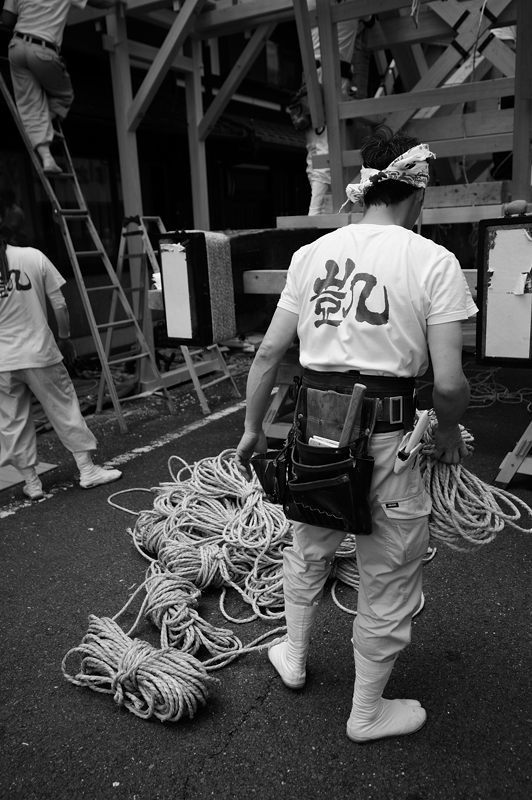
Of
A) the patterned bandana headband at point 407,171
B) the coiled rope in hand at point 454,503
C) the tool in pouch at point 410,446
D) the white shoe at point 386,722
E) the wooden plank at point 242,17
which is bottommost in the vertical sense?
the white shoe at point 386,722

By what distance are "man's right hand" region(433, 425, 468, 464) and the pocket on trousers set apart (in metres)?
0.26

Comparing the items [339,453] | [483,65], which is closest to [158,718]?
[339,453]

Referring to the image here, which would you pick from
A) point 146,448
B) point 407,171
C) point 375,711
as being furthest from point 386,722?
point 146,448

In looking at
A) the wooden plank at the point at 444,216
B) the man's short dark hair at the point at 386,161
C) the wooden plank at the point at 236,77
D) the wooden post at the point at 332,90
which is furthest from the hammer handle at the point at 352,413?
the wooden plank at the point at 236,77

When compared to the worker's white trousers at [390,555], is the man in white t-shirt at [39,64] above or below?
above

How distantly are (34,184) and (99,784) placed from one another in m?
7.45

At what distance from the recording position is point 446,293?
2002mm

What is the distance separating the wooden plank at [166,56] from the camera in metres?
6.76

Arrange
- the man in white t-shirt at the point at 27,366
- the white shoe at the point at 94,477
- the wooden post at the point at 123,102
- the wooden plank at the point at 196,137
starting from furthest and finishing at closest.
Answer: the wooden plank at the point at 196,137, the wooden post at the point at 123,102, the white shoe at the point at 94,477, the man in white t-shirt at the point at 27,366

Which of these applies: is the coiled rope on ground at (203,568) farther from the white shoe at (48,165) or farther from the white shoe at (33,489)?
the white shoe at (48,165)

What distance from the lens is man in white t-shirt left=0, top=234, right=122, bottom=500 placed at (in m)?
4.41

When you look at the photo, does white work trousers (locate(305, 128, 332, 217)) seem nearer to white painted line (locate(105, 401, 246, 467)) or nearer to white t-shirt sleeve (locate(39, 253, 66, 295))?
white painted line (locate(105, 401, 246, 467))

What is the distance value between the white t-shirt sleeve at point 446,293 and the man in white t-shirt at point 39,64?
5193 millimetres

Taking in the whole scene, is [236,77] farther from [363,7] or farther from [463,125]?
[463,125]
